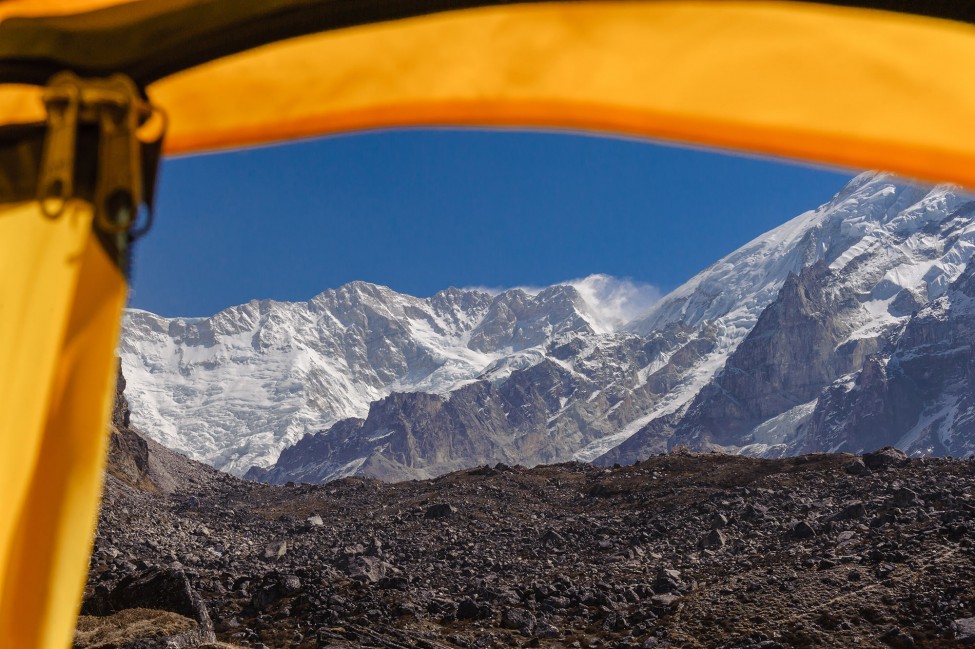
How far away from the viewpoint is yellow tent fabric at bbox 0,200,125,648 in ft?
4.56

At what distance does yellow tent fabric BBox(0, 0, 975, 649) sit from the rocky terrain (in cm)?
685

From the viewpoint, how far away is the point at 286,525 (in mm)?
A: 22797

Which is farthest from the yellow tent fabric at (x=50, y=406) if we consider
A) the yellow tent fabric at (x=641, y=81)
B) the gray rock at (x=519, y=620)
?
the gray rock at (x=519, y=620)

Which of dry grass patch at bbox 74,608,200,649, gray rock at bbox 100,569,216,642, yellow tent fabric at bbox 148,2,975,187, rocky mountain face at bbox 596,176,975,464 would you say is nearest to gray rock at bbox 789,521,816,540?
gray rock at bbox 100,569,216,642

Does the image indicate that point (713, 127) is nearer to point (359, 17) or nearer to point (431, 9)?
point (431, 9)

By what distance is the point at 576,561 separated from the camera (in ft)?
52.1

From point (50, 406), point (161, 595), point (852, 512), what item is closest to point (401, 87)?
point (50, 406)

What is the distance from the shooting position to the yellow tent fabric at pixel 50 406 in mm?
1389

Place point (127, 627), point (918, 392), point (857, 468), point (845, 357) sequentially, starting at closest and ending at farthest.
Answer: point (127, 627) → point (857, 468) → point (918, 392) → point (845, 357)

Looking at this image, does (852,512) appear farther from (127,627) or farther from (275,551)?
(127,627)

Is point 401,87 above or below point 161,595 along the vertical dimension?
below

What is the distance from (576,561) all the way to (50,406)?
15078mm

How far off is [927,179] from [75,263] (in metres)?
1.31

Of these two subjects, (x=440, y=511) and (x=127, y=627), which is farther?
(x=440, y=511)
